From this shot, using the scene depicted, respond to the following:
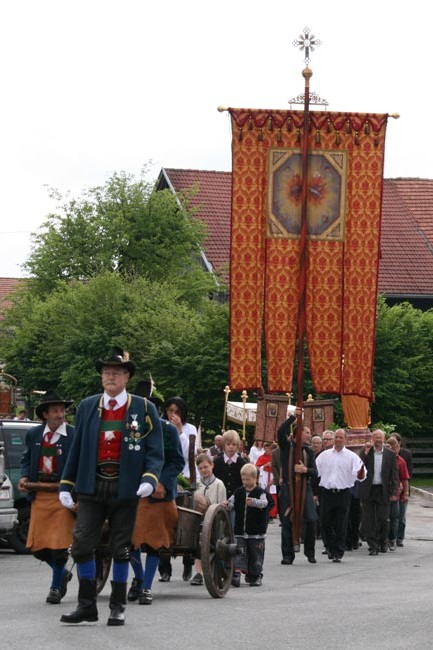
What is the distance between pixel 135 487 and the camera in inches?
457

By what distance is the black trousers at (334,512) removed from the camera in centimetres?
2156

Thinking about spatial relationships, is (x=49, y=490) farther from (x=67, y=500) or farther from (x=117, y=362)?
(x=117, y=362)

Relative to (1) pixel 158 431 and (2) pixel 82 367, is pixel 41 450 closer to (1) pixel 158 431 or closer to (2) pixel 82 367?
(1) pixel 158 431

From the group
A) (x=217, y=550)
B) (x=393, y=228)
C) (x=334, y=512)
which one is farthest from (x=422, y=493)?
(x=217, y=550)

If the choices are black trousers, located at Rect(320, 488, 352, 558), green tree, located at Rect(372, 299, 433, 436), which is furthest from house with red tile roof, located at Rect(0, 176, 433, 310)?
black trousers, located at Rect(320, 488, 352, 558)

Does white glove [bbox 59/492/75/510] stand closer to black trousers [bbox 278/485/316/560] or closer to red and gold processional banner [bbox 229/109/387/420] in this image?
black trousers [bbox 278/485/316/560]

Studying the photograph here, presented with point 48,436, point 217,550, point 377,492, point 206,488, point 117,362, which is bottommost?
point 217,550

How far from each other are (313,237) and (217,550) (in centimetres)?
1116

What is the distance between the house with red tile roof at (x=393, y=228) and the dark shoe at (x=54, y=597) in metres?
40.2

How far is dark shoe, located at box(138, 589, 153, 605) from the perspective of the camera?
45.2ft

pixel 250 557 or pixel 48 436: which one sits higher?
pixel 48 436

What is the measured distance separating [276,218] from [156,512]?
1201cm

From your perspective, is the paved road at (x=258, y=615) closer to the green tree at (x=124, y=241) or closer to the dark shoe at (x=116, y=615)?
the dark shoe at (x=116, y=615)

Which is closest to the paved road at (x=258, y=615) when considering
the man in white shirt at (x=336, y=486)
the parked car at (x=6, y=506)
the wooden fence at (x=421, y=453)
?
the parked car at (x=6, y=506)
